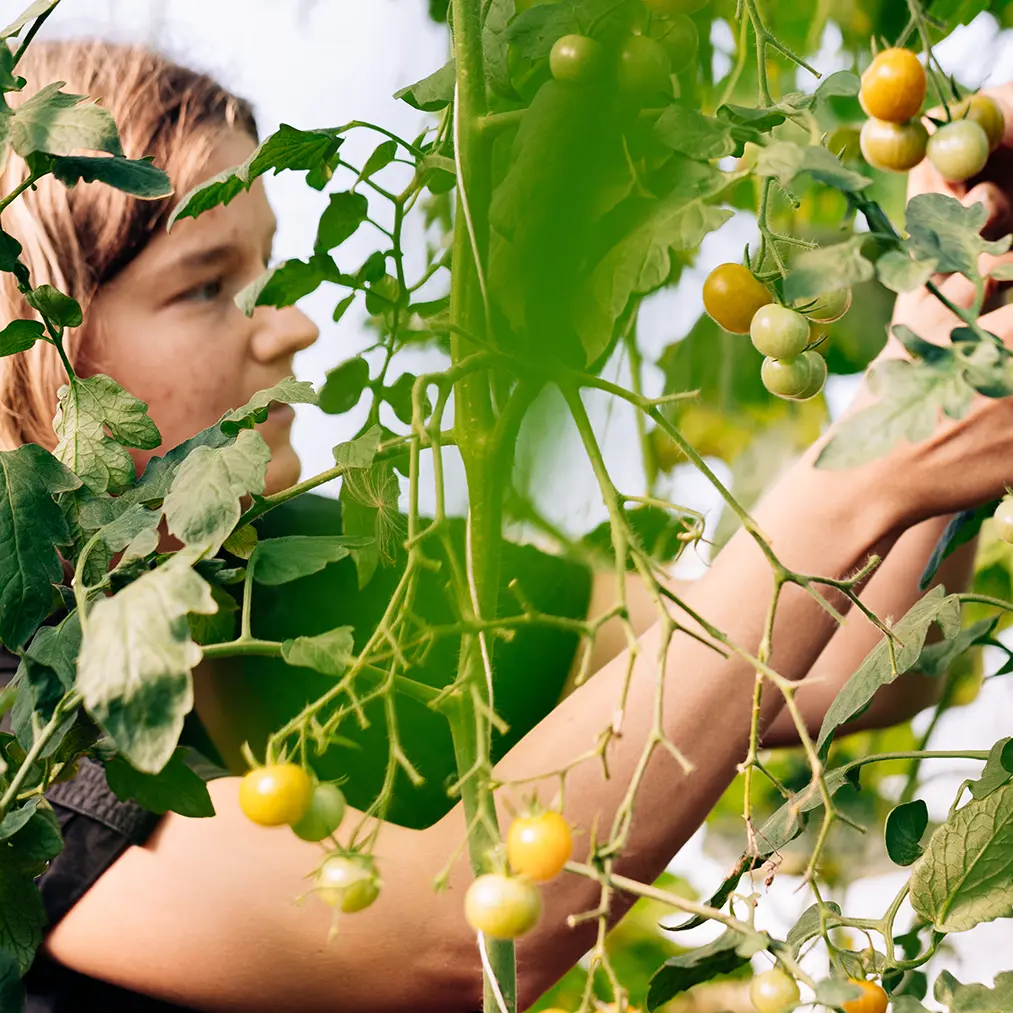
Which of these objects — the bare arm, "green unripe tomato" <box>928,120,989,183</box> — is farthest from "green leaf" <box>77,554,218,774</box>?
the bare arm

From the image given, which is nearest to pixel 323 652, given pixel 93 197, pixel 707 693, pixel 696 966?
pixel 696 966

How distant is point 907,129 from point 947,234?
0.15 feet

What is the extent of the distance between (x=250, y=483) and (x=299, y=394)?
0.08 metres

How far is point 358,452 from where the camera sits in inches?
17.4

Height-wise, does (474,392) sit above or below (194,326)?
above

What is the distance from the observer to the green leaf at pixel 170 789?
45 centimetres

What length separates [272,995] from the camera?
85cm

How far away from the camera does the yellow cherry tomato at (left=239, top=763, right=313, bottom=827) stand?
0.33 metres

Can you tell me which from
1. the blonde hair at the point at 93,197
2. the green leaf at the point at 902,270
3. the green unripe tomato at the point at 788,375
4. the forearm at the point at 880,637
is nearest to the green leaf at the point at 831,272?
the green leaf at the point at 902,270

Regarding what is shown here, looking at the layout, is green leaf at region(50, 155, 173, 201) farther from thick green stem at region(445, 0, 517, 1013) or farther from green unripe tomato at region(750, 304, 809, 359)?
green unripe tomato at region(750, 304, 809, 359)

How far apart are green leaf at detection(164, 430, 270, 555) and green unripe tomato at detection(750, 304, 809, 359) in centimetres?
17

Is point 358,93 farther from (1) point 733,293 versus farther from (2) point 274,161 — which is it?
(1) point 733,293

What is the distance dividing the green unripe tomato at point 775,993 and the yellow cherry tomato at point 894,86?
0.83 ft

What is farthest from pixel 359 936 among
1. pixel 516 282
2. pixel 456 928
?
pixel 516 282
